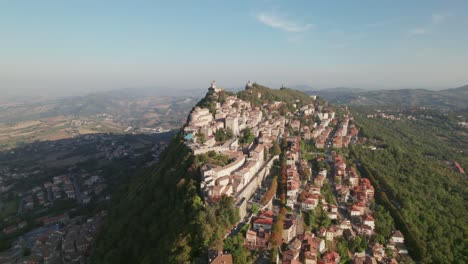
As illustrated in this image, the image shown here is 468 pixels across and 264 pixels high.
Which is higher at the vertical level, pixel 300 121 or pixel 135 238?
pixel 300 121

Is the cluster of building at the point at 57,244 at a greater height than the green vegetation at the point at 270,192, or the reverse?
the green vegetation at the point at 270,192

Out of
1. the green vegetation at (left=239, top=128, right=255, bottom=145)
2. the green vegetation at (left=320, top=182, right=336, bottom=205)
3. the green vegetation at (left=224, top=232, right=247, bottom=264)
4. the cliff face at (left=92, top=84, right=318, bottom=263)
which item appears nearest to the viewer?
the green vegetation at (left=224, top=232, right=247, bottom=264)

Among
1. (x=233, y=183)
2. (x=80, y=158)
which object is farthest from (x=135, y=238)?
(x=80, y=158)

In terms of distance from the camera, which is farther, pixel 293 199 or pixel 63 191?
pixel 63 191

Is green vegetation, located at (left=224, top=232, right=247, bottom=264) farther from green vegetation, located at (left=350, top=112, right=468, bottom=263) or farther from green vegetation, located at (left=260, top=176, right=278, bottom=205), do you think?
green vegetation, located at (left=350, top=112, right=468, bottom=263)

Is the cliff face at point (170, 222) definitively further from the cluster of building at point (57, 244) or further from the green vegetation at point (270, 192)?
the green vegetation at point (270, 192)

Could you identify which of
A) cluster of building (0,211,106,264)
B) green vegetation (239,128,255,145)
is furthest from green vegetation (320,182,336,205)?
cluster of building (0,211,106,264)

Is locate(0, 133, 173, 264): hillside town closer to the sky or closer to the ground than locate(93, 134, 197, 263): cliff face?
closer to the ground

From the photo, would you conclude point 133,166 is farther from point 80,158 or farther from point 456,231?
point 456,231

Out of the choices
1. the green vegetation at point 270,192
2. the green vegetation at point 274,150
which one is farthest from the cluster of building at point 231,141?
the green vegetation at point 270,192
